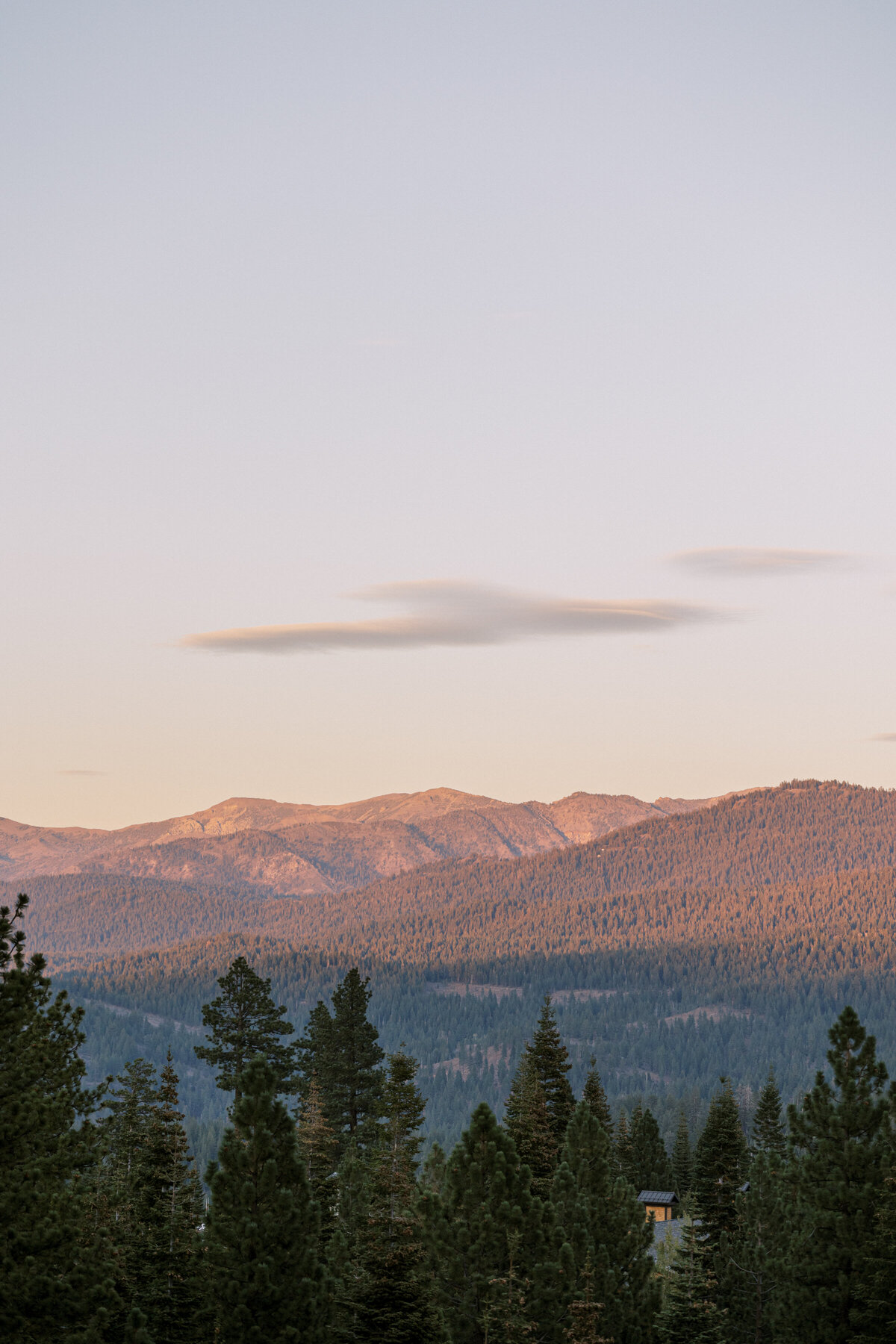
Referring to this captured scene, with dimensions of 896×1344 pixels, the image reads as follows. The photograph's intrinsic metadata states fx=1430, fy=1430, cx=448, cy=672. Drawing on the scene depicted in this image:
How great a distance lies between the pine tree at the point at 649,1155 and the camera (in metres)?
104

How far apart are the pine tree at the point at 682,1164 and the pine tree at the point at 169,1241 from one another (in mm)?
73936

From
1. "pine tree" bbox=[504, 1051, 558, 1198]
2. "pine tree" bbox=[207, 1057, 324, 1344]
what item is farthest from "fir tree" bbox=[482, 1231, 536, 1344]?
"pine tree" bbox=[504, 1051, 558, 1198]

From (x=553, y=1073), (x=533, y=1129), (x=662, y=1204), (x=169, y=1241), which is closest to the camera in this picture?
(x=169, y=1241)

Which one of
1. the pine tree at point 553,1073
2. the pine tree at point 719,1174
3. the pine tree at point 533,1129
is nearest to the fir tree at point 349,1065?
the pine tree at point 553,1073

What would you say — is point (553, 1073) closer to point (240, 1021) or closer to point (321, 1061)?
point (240, 1021)

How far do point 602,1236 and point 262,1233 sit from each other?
13712mm

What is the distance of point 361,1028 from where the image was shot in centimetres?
6731

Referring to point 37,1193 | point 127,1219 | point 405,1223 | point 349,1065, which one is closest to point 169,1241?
point 127,1219

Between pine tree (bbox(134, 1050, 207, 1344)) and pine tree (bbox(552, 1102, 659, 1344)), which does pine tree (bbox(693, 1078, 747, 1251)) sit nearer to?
pine tree (bbox(552, 1102, 659, 1344))

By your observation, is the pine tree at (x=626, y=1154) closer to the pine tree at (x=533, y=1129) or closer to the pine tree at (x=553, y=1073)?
the pine tree at (x=553, y=1073)

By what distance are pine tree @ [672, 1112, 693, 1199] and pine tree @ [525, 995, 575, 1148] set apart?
56466 millimetres

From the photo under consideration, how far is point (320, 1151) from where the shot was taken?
180ft

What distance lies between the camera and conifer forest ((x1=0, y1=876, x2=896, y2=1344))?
→ 30.8 meters

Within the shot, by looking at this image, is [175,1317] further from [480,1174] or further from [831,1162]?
[831,1162]
